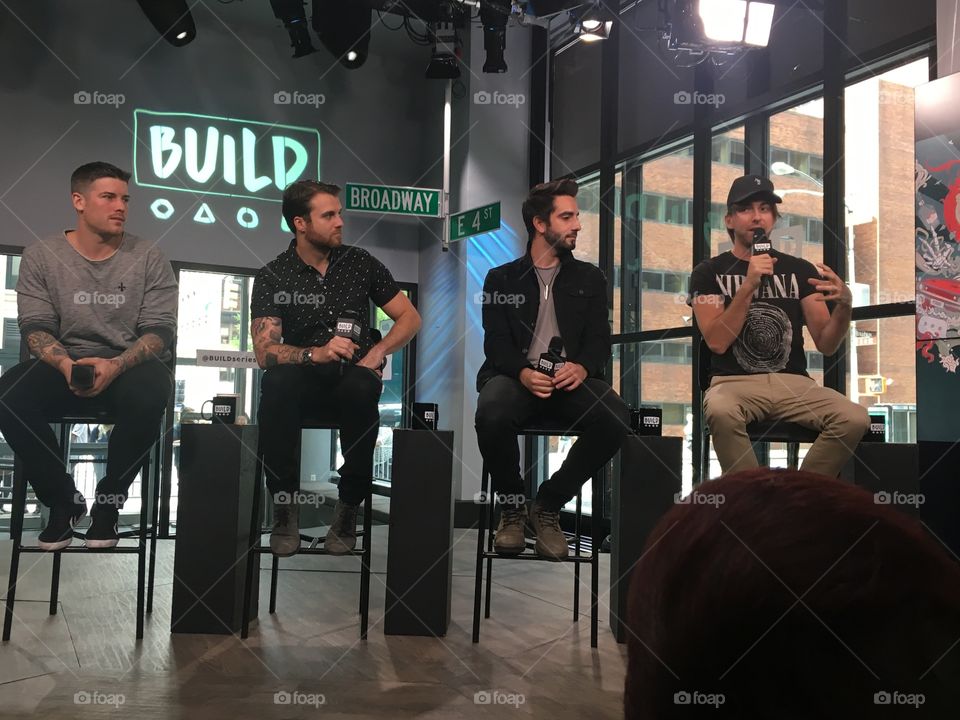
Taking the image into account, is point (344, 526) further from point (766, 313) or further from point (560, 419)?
point (766, 313)

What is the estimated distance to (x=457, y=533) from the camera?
18.2 feet

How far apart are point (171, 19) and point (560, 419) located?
4.04 meters

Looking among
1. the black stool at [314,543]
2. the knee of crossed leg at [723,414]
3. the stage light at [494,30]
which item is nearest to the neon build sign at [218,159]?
the stage light at [494,30]

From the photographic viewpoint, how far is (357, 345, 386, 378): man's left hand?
2.76 metres

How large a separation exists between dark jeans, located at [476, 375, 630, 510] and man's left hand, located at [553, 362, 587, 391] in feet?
0.14

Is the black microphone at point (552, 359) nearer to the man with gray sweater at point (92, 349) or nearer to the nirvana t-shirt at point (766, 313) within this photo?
the nirvana t-shirt at point (766, 313)

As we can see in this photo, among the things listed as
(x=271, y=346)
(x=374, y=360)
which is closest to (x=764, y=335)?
(x=374, y=360)

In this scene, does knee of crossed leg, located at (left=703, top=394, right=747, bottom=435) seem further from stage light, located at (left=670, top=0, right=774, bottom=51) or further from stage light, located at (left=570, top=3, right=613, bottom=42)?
stage light, located at (left=570, top=3, right=613, bottom=42)

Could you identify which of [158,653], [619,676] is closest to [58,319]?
[158,653]

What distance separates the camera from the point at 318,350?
2.69 m

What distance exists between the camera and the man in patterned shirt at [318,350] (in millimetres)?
2676

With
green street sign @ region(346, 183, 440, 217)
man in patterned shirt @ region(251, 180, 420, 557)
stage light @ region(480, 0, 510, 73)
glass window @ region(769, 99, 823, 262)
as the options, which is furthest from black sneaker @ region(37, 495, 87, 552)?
stage light @ region(480, 0, 510, 73)

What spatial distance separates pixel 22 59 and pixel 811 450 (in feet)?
17.4

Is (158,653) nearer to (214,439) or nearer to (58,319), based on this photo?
(214,439)
